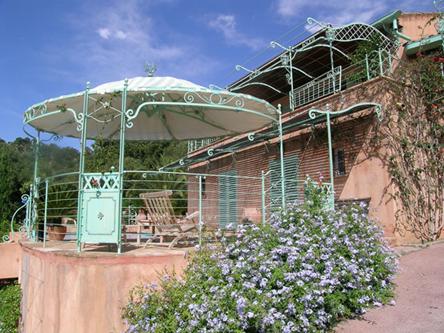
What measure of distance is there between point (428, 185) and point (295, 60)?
668cm

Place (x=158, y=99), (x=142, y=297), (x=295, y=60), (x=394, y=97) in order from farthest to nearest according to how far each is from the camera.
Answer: (x=295, y=60)
(x=394, y=97)
(x=158, y=99)
(x=142, y=297)

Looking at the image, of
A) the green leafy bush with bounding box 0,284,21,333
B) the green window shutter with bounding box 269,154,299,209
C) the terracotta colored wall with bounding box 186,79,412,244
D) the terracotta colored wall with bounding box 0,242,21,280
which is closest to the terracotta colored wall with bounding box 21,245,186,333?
the green leafy bush with bounding box 0,284,21,333

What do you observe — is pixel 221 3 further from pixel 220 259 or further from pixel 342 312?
pixel 342 312

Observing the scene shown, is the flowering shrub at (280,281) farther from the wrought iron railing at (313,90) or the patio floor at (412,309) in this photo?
the wrought iron railing at (313,90)

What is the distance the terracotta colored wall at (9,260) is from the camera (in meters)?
9.49

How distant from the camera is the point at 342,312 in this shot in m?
4.78

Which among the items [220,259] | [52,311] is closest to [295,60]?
[220,259]

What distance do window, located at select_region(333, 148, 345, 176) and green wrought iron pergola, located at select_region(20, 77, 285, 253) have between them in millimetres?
2869

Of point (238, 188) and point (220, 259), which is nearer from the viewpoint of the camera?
point (220, 259)

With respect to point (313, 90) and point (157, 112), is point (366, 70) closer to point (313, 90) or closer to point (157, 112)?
point (313, 90)

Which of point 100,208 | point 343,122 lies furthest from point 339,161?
point 100,208

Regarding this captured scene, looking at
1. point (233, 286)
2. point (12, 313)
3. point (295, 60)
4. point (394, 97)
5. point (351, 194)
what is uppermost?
point (295, 60)

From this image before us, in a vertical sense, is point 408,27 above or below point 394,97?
above

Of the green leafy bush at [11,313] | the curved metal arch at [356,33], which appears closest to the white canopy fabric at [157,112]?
the green leafy bush at [11,313]
